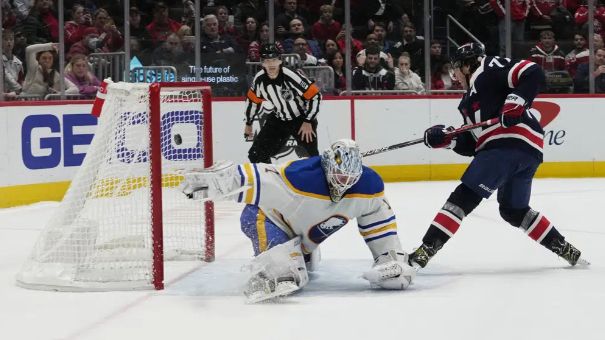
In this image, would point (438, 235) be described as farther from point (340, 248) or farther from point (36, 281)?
point (36, 281)

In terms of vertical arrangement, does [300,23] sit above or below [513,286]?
above

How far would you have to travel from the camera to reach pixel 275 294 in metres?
4.12

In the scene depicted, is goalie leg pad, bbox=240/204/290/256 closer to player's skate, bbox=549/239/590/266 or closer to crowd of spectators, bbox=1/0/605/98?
player's skate, bbox=549/239/590/266

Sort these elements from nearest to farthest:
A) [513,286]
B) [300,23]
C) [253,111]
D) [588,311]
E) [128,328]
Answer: [128,328] < [588,311] < [513,286] < [253,111] < [300,23]

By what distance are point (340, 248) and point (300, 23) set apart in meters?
4.54

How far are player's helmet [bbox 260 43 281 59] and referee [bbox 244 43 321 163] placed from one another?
0.25ft

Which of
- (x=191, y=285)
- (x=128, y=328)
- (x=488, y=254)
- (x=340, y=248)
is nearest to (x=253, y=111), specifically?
(x=340, y=248)

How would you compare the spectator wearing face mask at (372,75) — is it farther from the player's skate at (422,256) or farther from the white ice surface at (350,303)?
the player's skate at (422,256)

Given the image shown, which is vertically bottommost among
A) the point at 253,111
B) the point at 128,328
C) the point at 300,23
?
the point at 128,328

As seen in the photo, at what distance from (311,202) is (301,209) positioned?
0.16ft

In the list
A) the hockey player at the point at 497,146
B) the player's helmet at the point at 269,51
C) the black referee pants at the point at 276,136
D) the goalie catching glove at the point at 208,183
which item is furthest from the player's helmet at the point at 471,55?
the black referee pants at the point at 276,136

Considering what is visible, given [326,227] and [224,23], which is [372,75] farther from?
[326,227]

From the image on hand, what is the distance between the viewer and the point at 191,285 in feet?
15.0

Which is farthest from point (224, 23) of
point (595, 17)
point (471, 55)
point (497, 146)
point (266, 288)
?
point (266, 288)
